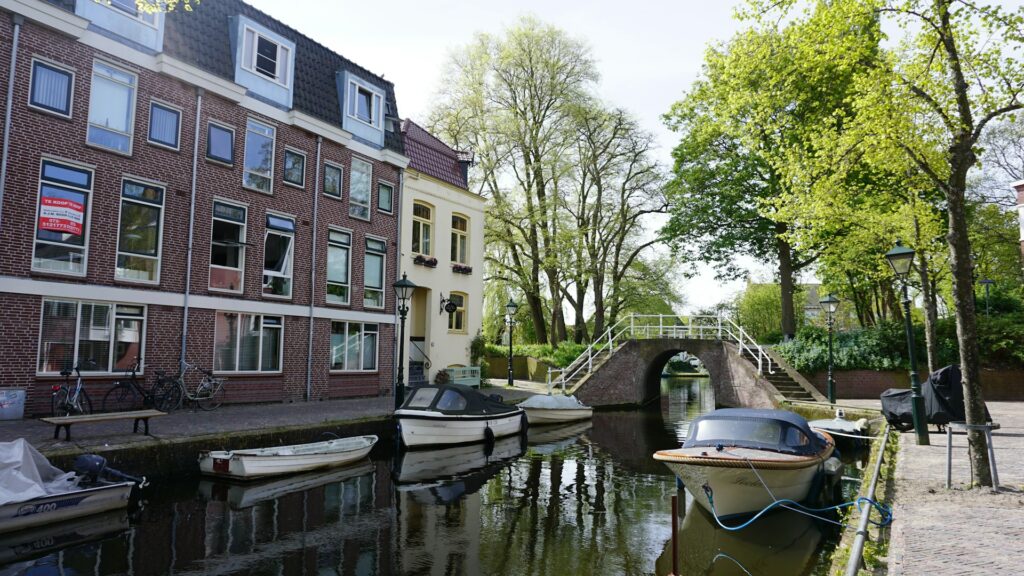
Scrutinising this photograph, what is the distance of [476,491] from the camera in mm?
11531

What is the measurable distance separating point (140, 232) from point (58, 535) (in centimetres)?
961

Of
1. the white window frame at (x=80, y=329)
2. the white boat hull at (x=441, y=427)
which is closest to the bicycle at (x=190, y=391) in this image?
the white window frame at (x=80, y=329)

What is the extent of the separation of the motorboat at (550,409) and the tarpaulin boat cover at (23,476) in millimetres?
14345

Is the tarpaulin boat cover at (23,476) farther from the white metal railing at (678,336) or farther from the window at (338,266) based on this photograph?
the white metal railing at (678,336)

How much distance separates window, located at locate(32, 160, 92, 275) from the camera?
45.2ft

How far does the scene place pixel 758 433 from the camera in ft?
33.0

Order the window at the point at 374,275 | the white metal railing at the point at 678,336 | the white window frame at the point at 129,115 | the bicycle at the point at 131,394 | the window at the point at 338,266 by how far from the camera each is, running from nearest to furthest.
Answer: the bicycle at the point at 131,394, the white window frame at the point at 129,115, the window at the point at 338,266, the window at the point at 374,275, the white metal railing at the point at 678,336

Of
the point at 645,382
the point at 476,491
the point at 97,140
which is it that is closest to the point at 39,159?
the point at 97,140

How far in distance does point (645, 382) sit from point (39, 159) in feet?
81.6

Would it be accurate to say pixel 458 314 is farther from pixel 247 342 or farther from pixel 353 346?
pixel 247 342

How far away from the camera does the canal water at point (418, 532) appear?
290 inches

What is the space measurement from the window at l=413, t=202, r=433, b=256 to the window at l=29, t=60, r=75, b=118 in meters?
12.8

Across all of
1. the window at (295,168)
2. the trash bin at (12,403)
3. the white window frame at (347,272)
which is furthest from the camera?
the white window frame at (347,272)

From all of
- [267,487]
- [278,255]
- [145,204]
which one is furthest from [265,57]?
[267,487]
